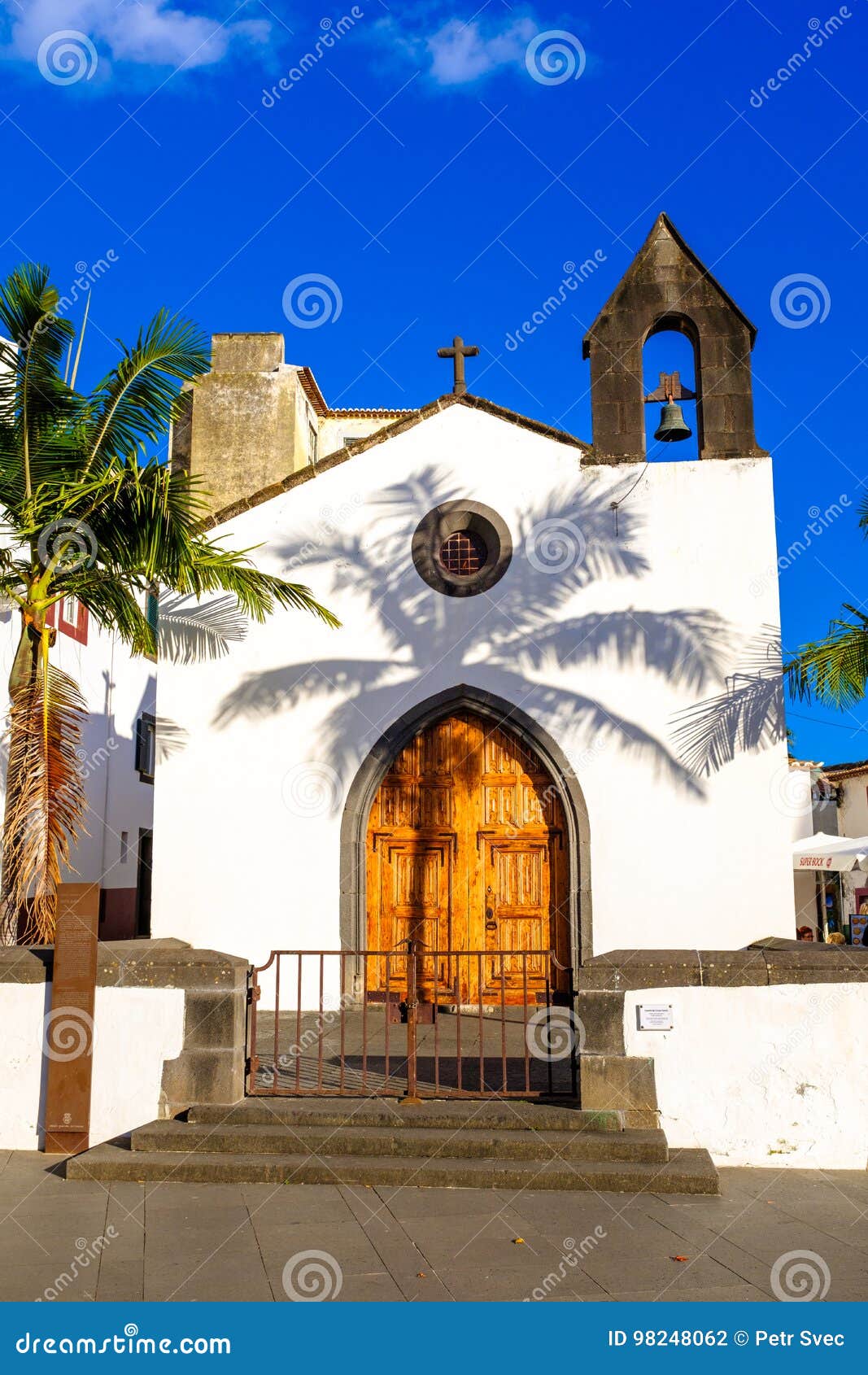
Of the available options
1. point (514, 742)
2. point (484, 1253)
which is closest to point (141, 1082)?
point (484, 1253)

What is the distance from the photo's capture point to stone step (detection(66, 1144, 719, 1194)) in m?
6.53

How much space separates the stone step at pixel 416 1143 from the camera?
6855 mm

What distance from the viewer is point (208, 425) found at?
834 inches

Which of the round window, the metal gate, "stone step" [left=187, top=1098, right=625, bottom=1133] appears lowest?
"stone step" [left=187, top=1098, right=625, bottom=1133]

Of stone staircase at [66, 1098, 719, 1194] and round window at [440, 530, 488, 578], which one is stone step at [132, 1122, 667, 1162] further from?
round window at [440, 530, 488, 578]

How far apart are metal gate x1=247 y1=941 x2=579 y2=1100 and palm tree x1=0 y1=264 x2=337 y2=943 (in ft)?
7.12

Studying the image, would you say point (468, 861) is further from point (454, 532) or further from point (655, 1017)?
point (655, 1017)

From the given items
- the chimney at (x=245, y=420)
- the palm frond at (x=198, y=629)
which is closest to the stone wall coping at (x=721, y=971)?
the palm frond at (x=198, y=629)

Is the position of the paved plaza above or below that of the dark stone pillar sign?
below

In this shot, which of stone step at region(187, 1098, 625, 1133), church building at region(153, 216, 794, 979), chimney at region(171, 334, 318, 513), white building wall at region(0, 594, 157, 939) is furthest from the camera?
chimney at region(171, 334, 318, 513)

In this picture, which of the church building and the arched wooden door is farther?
the arched wooden door

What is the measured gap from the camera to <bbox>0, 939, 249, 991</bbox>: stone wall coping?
773 cm

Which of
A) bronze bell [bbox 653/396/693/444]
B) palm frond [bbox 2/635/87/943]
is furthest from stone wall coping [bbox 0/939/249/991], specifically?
bronze bell [bbox 653/396/693/444]

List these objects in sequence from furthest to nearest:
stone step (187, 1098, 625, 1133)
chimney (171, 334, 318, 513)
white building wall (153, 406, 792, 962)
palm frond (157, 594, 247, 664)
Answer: chimney (171, 334, 318, 513)
palm frond (157, 594, 247, 664)
white building wall (153, 406, 792, 962)
stone step (187, 1098, 625, 1133)
